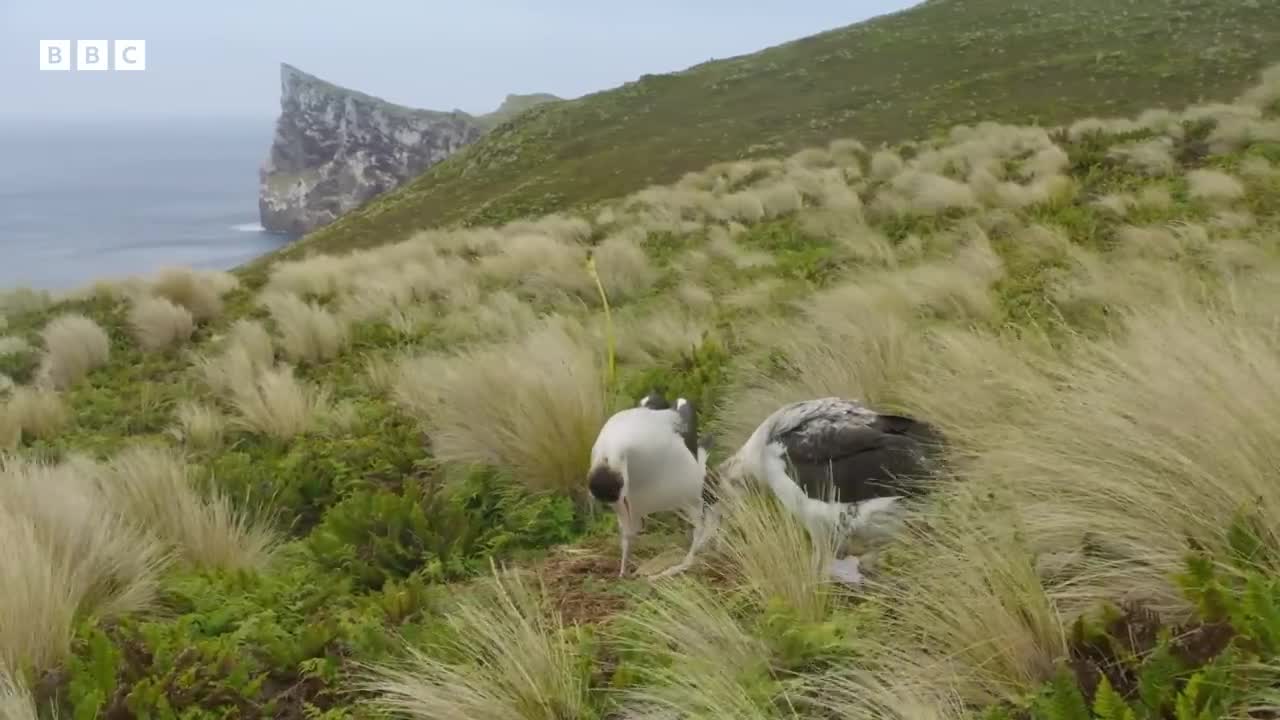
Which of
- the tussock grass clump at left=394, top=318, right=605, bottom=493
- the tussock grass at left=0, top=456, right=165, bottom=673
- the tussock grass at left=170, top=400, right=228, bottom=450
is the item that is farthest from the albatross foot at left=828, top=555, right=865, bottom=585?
the tussock grass at left=170, top=400, right=228, bottom=450

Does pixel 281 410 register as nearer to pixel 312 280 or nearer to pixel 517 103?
pixel 312 280

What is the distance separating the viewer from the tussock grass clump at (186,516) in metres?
4.28

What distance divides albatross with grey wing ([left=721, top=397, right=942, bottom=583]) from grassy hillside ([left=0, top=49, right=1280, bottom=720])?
11 centimetres

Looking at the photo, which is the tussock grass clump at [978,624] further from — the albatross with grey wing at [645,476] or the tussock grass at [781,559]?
the albatross with grey wing at [645,476]

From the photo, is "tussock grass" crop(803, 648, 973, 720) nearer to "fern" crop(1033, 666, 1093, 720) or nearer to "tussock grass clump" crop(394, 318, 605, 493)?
"fern" crop(1033, 666, 1093, 720)

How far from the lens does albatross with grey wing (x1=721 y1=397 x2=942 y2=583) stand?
3.21 metres

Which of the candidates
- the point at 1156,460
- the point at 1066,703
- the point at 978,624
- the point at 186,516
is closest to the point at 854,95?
the point at 186,516

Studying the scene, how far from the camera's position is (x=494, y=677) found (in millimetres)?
2680

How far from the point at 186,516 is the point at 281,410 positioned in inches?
103

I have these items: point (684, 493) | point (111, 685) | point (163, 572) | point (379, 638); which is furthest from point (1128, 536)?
point (163, 572)

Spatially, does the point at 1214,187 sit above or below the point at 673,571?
above

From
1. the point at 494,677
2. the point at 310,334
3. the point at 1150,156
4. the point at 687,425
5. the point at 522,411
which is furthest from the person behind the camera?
the point at 1150,156

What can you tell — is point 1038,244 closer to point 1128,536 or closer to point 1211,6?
point 1128,536

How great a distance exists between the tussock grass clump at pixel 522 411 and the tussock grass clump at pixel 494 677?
75.5 inches
